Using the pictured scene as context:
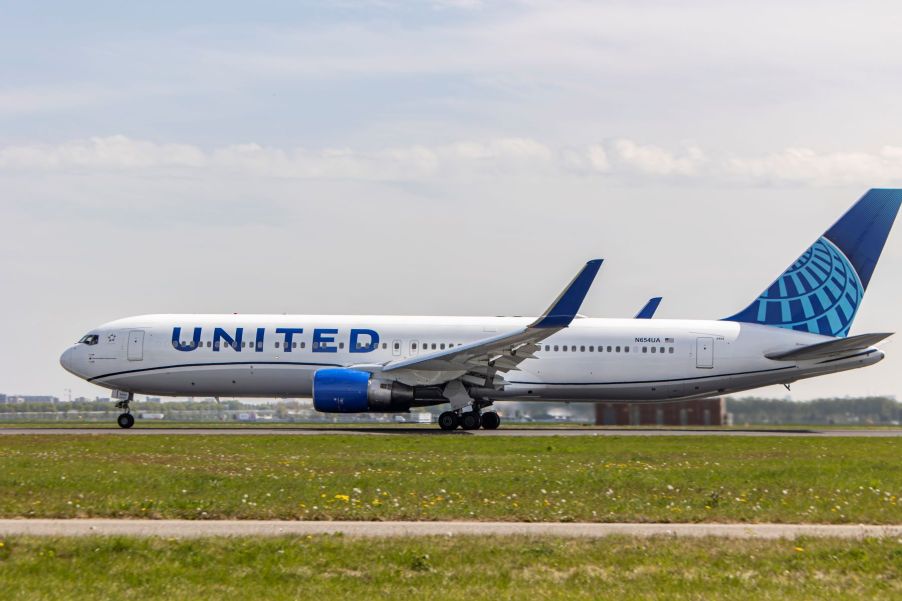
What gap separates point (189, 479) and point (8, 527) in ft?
18.8

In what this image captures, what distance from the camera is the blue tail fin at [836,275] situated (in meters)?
41.5

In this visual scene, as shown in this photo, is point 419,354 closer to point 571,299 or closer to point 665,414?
point 571,299

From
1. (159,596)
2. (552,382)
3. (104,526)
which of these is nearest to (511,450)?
(552,382)

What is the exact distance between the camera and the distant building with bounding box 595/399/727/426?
53.7 m

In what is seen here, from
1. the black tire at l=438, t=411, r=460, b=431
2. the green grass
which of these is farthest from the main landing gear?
the green grass

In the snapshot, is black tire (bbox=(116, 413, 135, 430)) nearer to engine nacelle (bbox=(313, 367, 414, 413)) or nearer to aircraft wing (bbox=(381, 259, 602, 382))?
engine nacelle (bbox=(313, 367, 414, 413))

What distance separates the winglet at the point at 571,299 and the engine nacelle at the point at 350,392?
5.60 meters

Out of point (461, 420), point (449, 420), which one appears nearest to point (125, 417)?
point (449, 420)

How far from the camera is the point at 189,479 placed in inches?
780

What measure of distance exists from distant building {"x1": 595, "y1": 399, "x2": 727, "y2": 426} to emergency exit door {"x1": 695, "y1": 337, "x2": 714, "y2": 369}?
12580mm

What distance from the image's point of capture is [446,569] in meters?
11.8

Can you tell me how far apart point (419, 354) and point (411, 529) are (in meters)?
25.6

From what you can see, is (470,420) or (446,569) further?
(470,420)

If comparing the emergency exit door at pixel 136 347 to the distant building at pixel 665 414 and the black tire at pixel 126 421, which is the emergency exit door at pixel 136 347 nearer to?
the black tire at pixel 126 421
